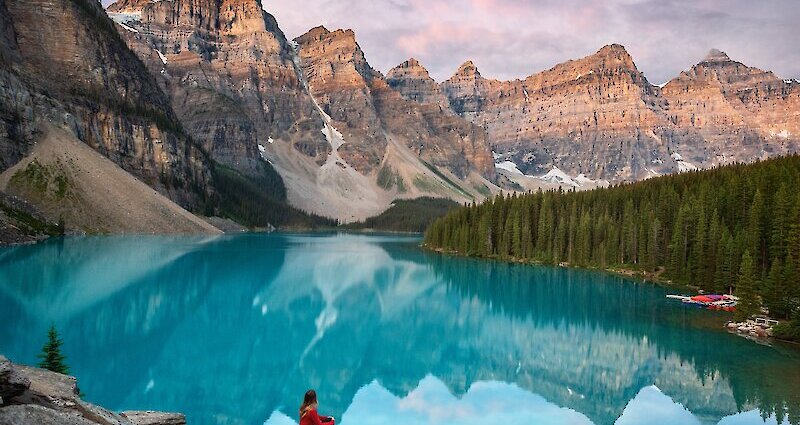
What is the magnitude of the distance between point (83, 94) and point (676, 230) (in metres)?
149

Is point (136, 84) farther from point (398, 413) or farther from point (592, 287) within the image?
point (398, 413)

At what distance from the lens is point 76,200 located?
117 m

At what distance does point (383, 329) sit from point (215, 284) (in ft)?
77.0

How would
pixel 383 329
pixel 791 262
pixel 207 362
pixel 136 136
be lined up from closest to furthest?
1. pixel 207 362
2. pixel 383 329
3. pixel 791 262
4. pixel 136 136

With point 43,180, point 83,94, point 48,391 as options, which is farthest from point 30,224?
point 48,391

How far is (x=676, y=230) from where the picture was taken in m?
75.2

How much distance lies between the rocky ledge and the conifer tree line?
1731 inches

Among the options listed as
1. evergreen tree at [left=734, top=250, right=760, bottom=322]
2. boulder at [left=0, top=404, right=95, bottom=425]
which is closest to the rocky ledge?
boulder at [left=0, top=404, right=95, bottom=425]

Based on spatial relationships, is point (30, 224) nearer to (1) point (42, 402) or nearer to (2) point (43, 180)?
(2) point (43, 180)

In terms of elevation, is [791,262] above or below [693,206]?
below

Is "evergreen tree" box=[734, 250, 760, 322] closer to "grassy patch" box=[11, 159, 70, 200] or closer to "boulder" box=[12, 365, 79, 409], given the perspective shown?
"boulder" box=[12, 365, 79, 409]

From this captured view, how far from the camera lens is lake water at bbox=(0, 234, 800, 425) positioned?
24.8 m

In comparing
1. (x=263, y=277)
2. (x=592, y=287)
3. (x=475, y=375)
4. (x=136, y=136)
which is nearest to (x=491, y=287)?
(x=592, y=287)

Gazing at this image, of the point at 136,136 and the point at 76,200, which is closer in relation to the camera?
the point at 76,200
